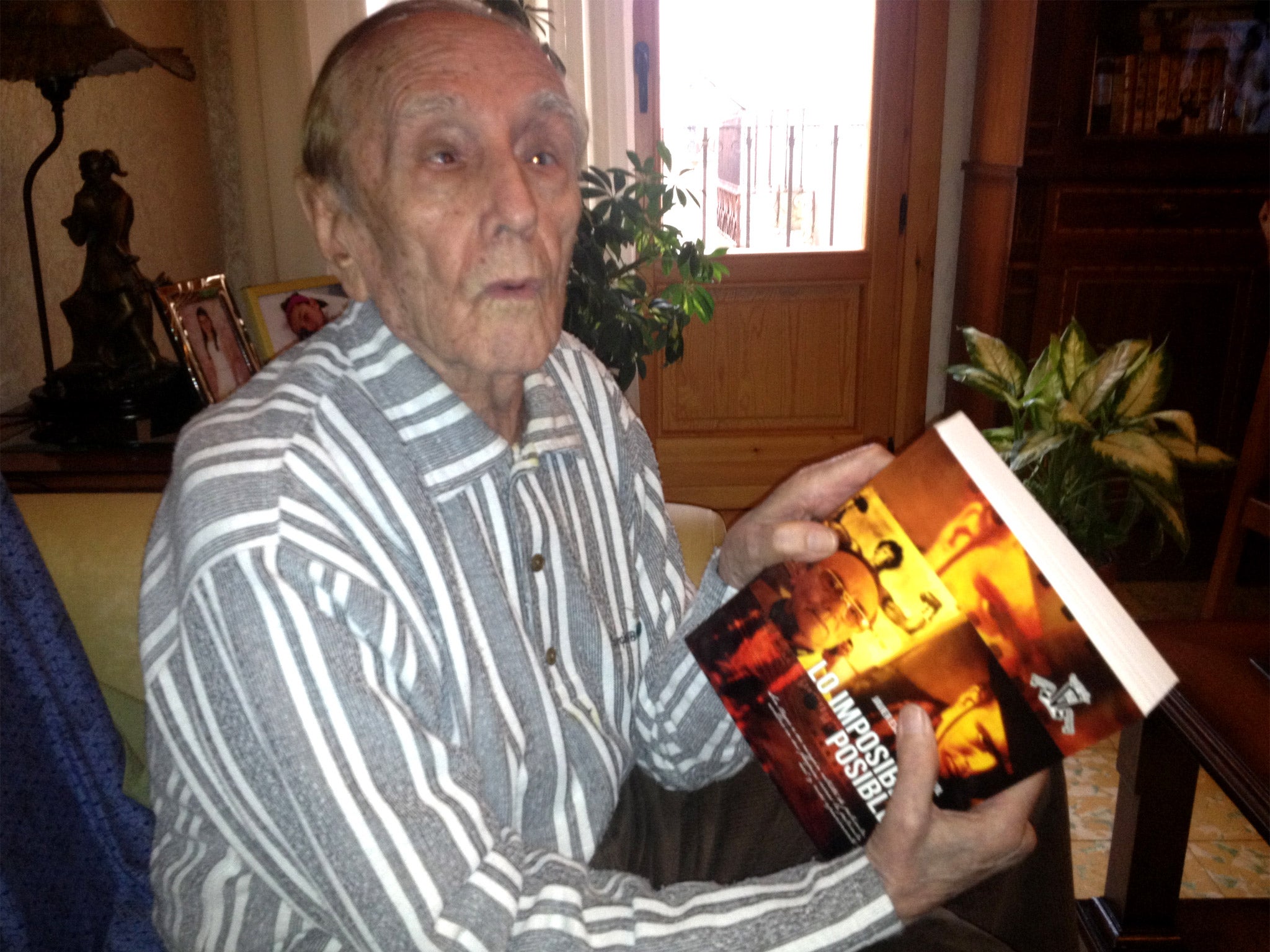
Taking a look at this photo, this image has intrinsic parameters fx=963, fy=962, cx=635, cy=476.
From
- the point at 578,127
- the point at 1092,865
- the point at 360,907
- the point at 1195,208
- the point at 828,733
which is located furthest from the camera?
the point at 1195,208

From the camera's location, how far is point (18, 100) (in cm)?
141

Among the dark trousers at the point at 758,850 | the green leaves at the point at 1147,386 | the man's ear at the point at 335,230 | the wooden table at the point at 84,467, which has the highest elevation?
the man's ear at the point at 335,230

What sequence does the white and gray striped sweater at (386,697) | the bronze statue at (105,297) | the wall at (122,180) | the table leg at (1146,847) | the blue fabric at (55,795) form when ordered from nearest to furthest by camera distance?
the white and gray striped sweater at (386,697), the blue fabric at (55,795), the table leg at (1146,847), the bronze statue at (105,297), the wall at (122,180)

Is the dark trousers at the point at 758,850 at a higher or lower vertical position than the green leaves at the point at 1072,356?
lower

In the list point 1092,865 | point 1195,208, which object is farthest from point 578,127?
point 1195,208

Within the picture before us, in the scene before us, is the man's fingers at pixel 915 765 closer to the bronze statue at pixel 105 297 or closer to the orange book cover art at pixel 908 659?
the orange book cover art at pixel 908 659

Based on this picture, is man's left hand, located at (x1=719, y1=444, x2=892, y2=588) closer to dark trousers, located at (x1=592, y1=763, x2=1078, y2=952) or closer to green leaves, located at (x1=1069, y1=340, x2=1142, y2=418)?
dark trousers, located at (x1=592, y1=763, x2=1078, y2=952)

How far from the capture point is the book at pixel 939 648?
61 centimetres

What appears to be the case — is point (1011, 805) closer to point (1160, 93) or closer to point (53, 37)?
point (53, 37)

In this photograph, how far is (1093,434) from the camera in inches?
62.0

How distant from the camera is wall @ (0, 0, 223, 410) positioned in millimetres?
1414

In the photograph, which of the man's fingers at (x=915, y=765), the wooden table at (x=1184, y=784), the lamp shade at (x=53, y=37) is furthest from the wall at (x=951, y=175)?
the man's fingers at (x=915, y=765)

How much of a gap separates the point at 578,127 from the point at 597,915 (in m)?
0.65

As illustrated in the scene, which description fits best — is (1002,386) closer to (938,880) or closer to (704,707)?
(704,707)
